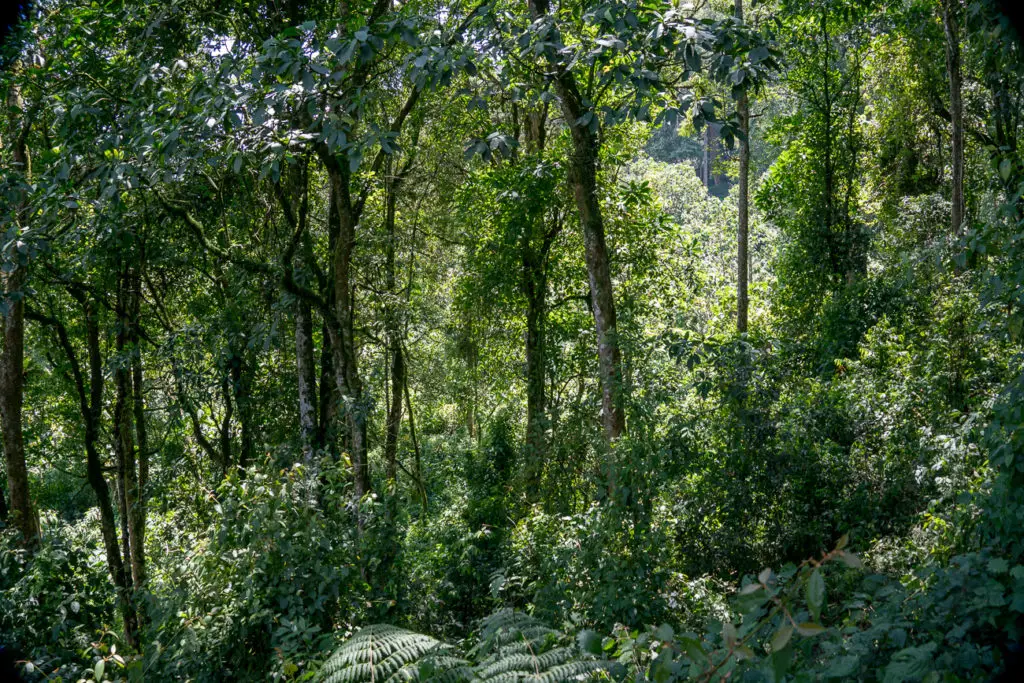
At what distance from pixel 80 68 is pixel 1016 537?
8.74 m

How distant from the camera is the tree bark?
295 inches

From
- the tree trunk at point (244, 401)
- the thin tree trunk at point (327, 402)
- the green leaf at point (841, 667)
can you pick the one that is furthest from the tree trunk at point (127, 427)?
the green leaf at point (841, 667)

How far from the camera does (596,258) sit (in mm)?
8055

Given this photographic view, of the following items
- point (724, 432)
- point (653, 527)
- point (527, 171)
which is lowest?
point (653, 527)

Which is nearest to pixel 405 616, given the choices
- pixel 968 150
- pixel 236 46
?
pixel 236 46

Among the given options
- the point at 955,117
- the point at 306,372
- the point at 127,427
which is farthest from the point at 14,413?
the point at 955,117

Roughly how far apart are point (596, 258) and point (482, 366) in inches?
247

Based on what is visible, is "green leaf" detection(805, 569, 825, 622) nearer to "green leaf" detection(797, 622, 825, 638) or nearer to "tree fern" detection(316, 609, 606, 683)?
"green leaf" detection(797, 622, 825, 638)

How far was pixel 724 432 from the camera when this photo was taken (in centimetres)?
817

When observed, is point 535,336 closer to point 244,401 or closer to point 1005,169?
point 244,401

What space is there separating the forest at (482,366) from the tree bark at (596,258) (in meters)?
0.05

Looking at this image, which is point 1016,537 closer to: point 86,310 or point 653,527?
point 653,527

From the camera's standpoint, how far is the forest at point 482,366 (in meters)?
3.91

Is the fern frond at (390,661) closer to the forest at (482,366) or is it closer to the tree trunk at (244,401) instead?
the forest at (482,366)
